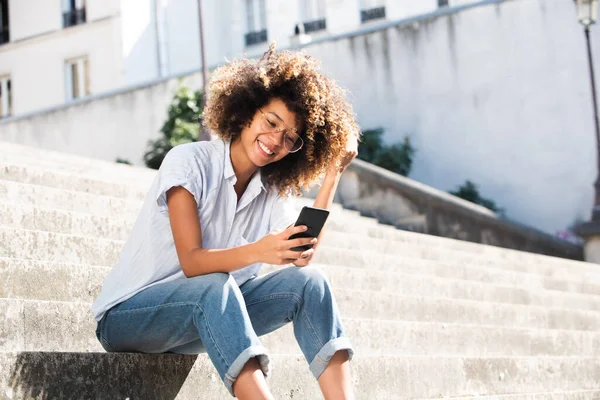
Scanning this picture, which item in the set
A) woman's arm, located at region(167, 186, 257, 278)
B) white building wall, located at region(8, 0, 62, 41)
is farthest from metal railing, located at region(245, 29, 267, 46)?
woman's arm, located at region(167, 186, 257, 278)

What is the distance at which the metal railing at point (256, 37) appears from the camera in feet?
72.4

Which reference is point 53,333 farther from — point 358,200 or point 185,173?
point 358,200

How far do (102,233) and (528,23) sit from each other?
1141cm

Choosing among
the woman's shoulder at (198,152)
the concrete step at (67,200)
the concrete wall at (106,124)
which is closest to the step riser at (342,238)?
the concrete step at (67,200)

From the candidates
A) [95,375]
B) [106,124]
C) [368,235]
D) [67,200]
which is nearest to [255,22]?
[106,124]

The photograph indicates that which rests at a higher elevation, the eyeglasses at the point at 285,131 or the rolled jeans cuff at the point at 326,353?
the eyeglasses at the point at 285,131

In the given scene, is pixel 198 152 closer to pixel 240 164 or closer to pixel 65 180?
pixel 240 164

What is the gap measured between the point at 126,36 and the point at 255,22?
2.80m

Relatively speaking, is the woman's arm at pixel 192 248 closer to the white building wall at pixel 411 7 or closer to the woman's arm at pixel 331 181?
the woman's arm at pixel 331 181

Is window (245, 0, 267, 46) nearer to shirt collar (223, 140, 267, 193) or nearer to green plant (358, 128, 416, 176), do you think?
green plant (358, 128, 416, 176)

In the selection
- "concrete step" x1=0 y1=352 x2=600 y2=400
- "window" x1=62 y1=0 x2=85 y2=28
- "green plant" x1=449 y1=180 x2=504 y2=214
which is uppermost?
"window" x1=62 y1=0 x2=85 y2=28

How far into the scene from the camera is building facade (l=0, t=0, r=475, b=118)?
2134 cm

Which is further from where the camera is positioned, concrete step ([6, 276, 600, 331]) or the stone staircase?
concrete step ([6, 276, 600, 331])

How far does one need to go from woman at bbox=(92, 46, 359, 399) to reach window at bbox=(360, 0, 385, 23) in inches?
675
